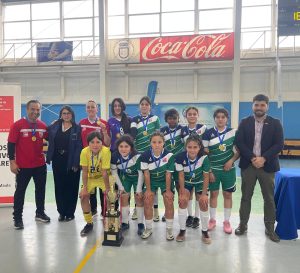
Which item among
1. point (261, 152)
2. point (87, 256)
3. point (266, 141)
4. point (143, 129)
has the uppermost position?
point (143, 129)

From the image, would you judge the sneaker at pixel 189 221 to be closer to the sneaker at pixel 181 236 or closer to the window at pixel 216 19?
the sneaker at pixel 181 236

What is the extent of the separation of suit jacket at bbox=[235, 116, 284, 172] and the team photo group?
0.03 ft

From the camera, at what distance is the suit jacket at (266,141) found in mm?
3248

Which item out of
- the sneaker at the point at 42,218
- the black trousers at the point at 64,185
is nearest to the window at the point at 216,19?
the black trousers at the point at 64,185

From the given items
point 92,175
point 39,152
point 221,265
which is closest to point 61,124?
point 39,152

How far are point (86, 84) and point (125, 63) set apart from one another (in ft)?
6.67

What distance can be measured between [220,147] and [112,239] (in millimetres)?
1523

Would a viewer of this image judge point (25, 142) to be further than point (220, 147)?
Yes

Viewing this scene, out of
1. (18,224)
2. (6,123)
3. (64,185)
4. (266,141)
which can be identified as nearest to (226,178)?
(266,141)

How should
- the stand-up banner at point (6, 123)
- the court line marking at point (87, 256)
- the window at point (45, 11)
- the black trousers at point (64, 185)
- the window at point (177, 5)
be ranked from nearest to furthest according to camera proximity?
the court line marking at point (87, 256) → the black trousers at point (64, 185) → the stand-up banner at point (6, 123) → the window at point (177, 5) → the window at point (45, 11)

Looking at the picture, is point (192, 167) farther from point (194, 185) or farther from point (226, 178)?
point (226, 178)

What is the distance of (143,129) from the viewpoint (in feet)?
12.5

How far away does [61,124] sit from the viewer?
12.8 feet

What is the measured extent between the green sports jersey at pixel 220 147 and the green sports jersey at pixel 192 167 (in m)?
0.22
